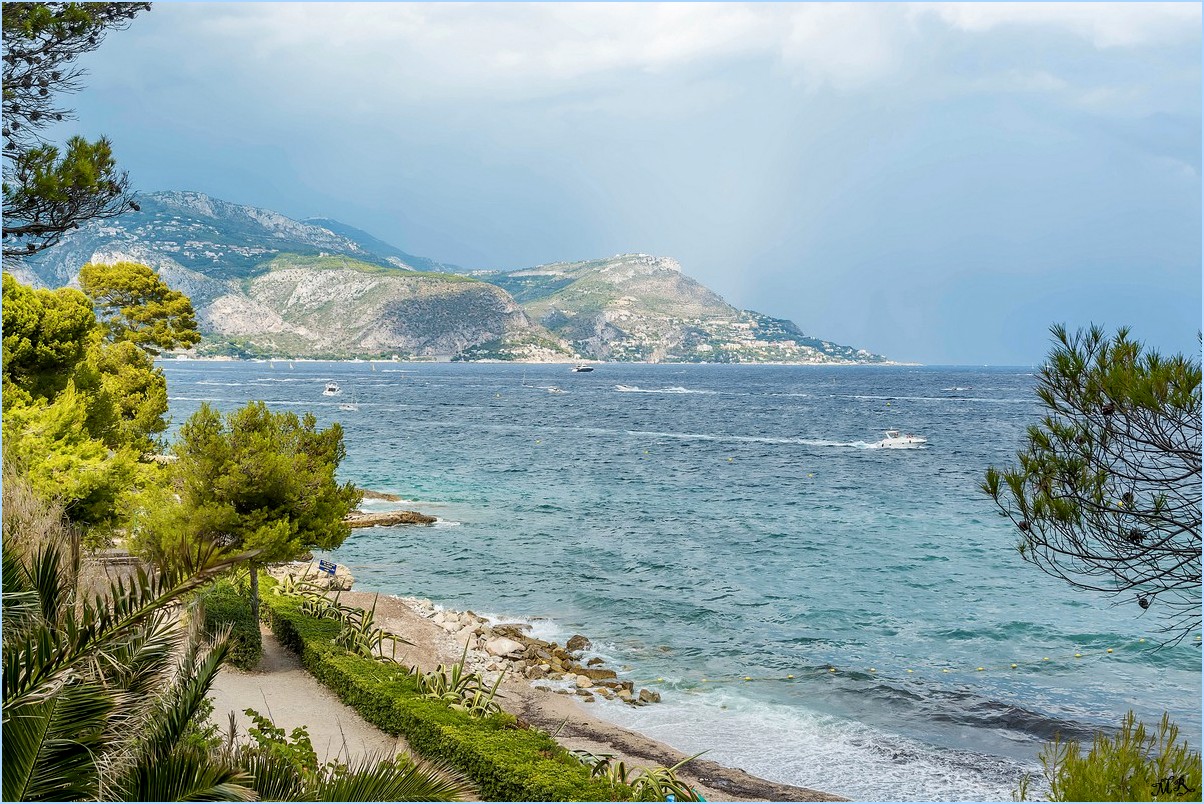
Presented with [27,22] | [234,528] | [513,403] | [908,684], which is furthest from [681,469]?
[513,403]

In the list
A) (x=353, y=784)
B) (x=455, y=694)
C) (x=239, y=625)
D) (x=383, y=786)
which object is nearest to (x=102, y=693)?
(x=353, y=784)

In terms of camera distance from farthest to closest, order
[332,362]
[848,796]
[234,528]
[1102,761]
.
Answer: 1. [332,362]
2. [234,528]
3. [848,796]
4. [1102,761]

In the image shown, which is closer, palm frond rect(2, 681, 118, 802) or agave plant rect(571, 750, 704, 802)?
palm frond rect(2, 681, 118, 802)

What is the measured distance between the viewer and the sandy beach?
36.7 ft

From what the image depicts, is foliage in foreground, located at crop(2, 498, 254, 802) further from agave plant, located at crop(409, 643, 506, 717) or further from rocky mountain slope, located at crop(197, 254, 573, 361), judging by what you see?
rocky mountain slope, located at crop(197, 254, 573, 361)

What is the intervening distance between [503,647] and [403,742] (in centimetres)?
662

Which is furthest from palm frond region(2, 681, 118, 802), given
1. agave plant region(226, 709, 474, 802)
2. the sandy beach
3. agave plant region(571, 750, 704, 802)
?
agave plant region(571, 750, 704, 802)

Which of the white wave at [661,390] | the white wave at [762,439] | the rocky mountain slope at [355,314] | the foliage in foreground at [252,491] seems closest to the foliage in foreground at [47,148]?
the foliage in foreground at [252,491]

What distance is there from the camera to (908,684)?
1662 cm

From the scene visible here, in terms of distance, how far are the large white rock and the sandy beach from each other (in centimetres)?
97

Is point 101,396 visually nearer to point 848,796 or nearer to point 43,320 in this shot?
point 43,320

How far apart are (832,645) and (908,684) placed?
8.72 feet

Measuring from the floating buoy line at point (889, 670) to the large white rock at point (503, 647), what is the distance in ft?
8.76

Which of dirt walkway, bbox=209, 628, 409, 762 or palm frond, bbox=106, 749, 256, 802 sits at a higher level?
palm frond, bbox=106, 749, 256, 802
